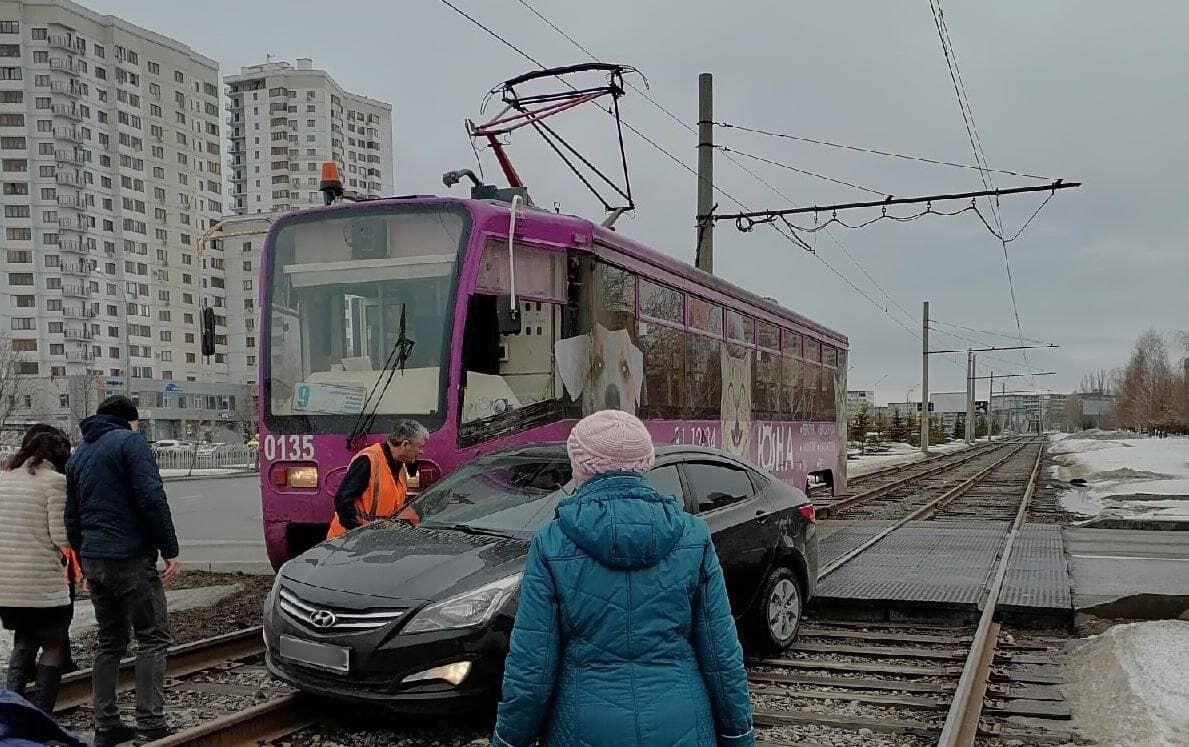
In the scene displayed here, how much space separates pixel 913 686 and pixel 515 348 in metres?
3.87

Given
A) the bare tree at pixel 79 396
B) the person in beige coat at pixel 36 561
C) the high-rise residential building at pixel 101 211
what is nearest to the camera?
the person in beige coat at pixel 36 561

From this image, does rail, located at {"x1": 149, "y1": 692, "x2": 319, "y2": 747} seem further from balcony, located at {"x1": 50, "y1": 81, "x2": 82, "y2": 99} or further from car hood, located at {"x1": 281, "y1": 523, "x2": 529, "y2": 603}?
balcony, located at {"x1": 50, "y1": 81, "x2": 82, "y2": 99}

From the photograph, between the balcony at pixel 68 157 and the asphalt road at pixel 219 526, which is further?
the balcony at pixel 68 157

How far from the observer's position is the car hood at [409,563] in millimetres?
4809

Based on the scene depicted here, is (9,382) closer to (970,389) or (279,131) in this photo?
(279,131)

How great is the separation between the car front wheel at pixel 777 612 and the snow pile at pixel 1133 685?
179 centimetres

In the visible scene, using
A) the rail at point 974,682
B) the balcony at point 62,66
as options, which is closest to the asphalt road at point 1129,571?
the rail at point 974,682

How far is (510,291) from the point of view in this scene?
7355mm

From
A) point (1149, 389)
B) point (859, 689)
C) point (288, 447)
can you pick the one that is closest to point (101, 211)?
point (288, 447)

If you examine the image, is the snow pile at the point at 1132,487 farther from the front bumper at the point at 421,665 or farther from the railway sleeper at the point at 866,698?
the front bumper at the point at 421,665

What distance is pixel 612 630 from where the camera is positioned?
2406 millimetres

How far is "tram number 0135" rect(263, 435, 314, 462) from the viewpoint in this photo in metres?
7.54

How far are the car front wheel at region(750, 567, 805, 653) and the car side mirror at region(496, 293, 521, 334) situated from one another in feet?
8.60

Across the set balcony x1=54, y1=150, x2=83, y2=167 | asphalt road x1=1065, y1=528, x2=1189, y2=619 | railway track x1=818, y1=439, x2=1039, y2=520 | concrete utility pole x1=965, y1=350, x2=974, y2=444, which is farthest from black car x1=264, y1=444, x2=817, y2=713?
balcony x1=54, y1=150, x2=83, y2=167
